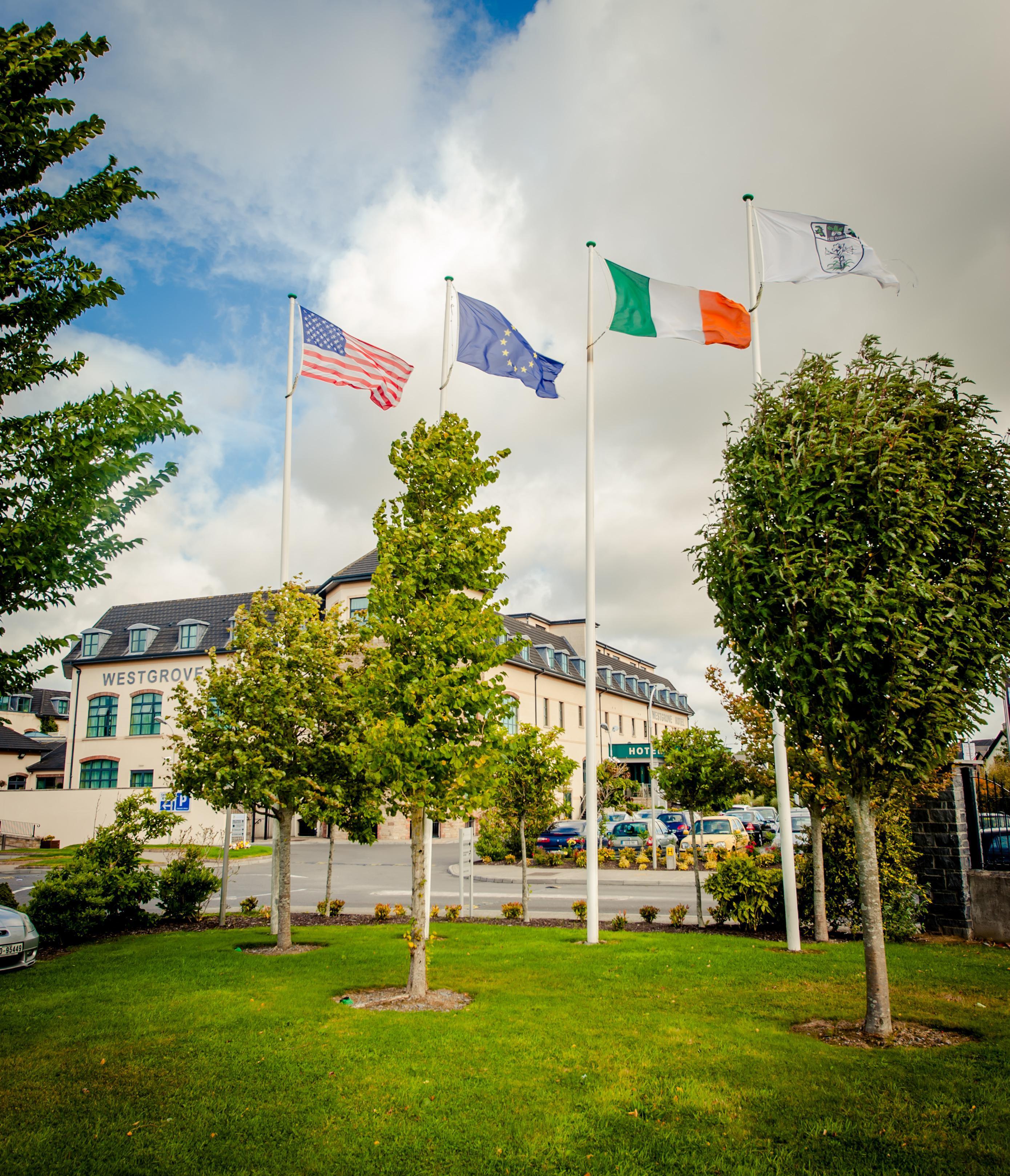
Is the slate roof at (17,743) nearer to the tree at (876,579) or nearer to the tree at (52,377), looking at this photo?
the tree at (52,377)

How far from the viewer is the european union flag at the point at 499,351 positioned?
13.9 m

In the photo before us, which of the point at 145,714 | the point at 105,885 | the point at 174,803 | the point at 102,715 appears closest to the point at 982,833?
the point at 174,803

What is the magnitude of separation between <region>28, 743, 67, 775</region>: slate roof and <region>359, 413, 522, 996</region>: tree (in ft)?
177

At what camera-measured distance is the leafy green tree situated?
14438mm

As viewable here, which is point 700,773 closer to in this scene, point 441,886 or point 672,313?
point 672,313

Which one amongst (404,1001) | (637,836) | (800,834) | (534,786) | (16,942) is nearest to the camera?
(404,1001)

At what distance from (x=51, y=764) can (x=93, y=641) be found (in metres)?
13.2

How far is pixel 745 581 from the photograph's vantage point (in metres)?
7.83

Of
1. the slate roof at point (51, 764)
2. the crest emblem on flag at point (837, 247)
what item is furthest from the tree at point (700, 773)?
the slate roof at point (51, 764)

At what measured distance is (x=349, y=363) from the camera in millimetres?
15188

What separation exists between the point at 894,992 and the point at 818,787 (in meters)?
3.92

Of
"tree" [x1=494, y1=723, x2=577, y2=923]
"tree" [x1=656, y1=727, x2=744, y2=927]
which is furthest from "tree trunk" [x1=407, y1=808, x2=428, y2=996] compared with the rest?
"tree" [x1=656, y1=727, x2=744, y2=927]

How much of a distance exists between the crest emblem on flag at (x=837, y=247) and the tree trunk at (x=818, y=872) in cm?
882

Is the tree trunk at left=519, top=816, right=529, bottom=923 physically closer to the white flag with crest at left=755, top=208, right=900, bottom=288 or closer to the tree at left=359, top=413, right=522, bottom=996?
the tree at left=359, top=413, right=522, bottom=996
